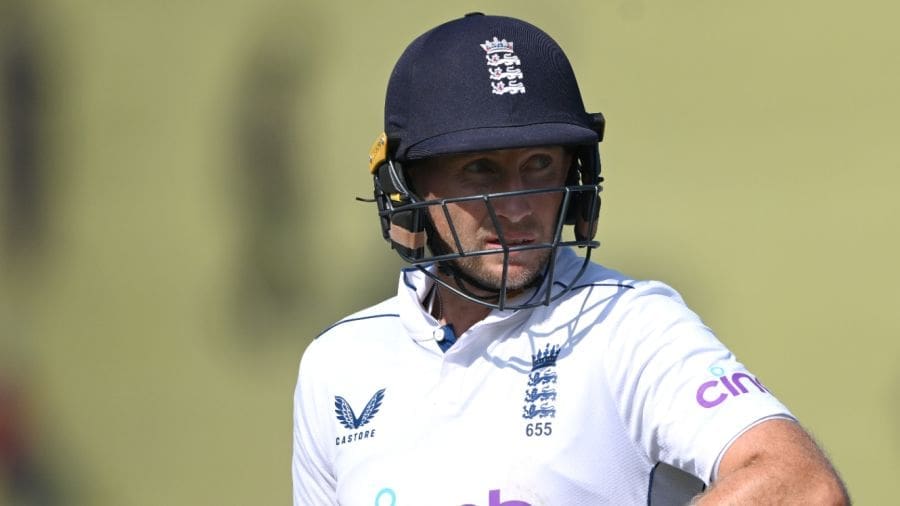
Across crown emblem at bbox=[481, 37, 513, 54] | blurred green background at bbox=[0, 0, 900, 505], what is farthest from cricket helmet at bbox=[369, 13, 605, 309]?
blurred green background at bbox=[0, 0, 900, 505]

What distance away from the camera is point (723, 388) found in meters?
1.76

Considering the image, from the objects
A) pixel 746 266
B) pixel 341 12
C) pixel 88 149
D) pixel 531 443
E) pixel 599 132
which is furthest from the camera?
pixel 88 149

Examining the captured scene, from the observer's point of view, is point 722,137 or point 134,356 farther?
point 134,356

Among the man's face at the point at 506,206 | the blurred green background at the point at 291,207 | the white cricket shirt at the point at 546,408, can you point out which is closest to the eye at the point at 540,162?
the man's face at the point at 506,206

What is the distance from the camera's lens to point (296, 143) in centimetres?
385

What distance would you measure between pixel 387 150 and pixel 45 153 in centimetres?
218

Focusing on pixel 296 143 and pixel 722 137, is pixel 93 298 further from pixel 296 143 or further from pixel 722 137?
pixel 722 137

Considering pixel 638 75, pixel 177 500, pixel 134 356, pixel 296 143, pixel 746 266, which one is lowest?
pixel 177 500

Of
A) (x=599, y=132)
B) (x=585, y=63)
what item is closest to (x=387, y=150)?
(x=599, y=132)

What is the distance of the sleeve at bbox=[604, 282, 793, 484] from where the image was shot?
5.66ft

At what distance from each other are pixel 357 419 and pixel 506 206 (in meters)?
0.46

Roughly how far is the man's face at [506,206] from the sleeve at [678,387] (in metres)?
0.19

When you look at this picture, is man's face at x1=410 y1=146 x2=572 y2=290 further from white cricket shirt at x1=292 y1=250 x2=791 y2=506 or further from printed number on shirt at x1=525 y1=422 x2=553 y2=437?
printed number on shirt at x1=525 y1=422 x2=553 y2=437

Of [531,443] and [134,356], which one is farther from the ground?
[531,443]
